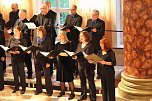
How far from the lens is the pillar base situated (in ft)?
23.9

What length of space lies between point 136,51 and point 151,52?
0.87 ft

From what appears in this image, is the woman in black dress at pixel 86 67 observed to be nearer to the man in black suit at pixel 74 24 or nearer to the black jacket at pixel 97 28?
the man in black suit at pixel 74 24

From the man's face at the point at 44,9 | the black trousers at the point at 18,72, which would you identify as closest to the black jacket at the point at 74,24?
the man's face at the point at 44,9

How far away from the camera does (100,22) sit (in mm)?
8852

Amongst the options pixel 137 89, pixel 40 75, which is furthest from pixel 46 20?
pixel 137 89

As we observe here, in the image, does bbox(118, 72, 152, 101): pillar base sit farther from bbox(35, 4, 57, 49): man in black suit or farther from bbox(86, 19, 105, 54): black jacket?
bbox(35, 4, 57, 49): man in black suit

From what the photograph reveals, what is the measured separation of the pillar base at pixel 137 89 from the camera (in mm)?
7285

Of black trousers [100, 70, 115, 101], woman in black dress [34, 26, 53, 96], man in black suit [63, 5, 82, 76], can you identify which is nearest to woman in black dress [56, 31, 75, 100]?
woman in black dress [34, 26, 53, 96]

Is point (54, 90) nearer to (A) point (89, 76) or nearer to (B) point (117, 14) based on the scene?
(A) point (89, 76)

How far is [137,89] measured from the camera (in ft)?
24.1

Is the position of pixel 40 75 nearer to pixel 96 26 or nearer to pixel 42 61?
pixel 42 61

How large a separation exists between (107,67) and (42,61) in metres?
1.77

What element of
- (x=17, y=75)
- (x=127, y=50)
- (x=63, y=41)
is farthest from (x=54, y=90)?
(x=127, y=50)

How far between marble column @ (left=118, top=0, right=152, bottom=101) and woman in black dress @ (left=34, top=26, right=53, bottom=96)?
64.5 inches
